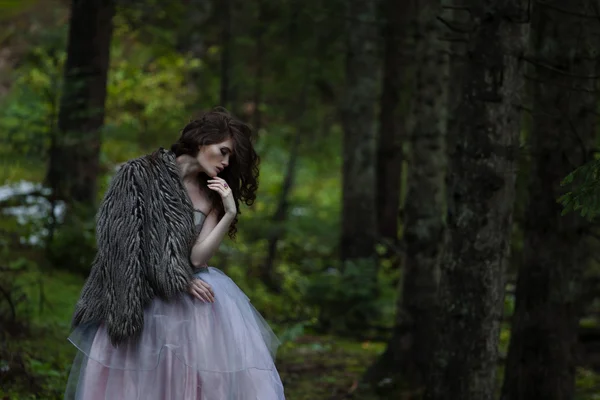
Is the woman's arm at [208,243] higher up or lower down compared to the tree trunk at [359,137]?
lower down

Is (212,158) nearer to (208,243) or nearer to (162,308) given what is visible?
(208,243)

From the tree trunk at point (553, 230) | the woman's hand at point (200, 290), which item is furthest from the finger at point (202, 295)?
the tree trunk at point (553, 230)

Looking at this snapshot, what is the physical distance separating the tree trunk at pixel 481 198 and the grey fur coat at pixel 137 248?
91.1 inches

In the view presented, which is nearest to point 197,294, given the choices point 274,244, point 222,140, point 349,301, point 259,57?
point 222,140

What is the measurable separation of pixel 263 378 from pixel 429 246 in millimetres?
4315

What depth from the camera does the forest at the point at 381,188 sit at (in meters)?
6.53

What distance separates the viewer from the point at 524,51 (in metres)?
6.39

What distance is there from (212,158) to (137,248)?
0.63m

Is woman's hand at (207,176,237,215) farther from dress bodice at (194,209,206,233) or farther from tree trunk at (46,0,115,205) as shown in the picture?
tree trunk at (46,0,115,205)

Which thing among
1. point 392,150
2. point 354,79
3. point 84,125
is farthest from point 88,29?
point 392,150

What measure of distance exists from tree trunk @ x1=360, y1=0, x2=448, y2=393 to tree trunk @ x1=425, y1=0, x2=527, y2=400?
7.35ft

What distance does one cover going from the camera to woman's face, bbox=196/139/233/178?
5.01m

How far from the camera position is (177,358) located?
4766 mm

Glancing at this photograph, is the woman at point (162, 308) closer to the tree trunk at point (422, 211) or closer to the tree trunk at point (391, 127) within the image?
the tree trunk at point (422, 211)
